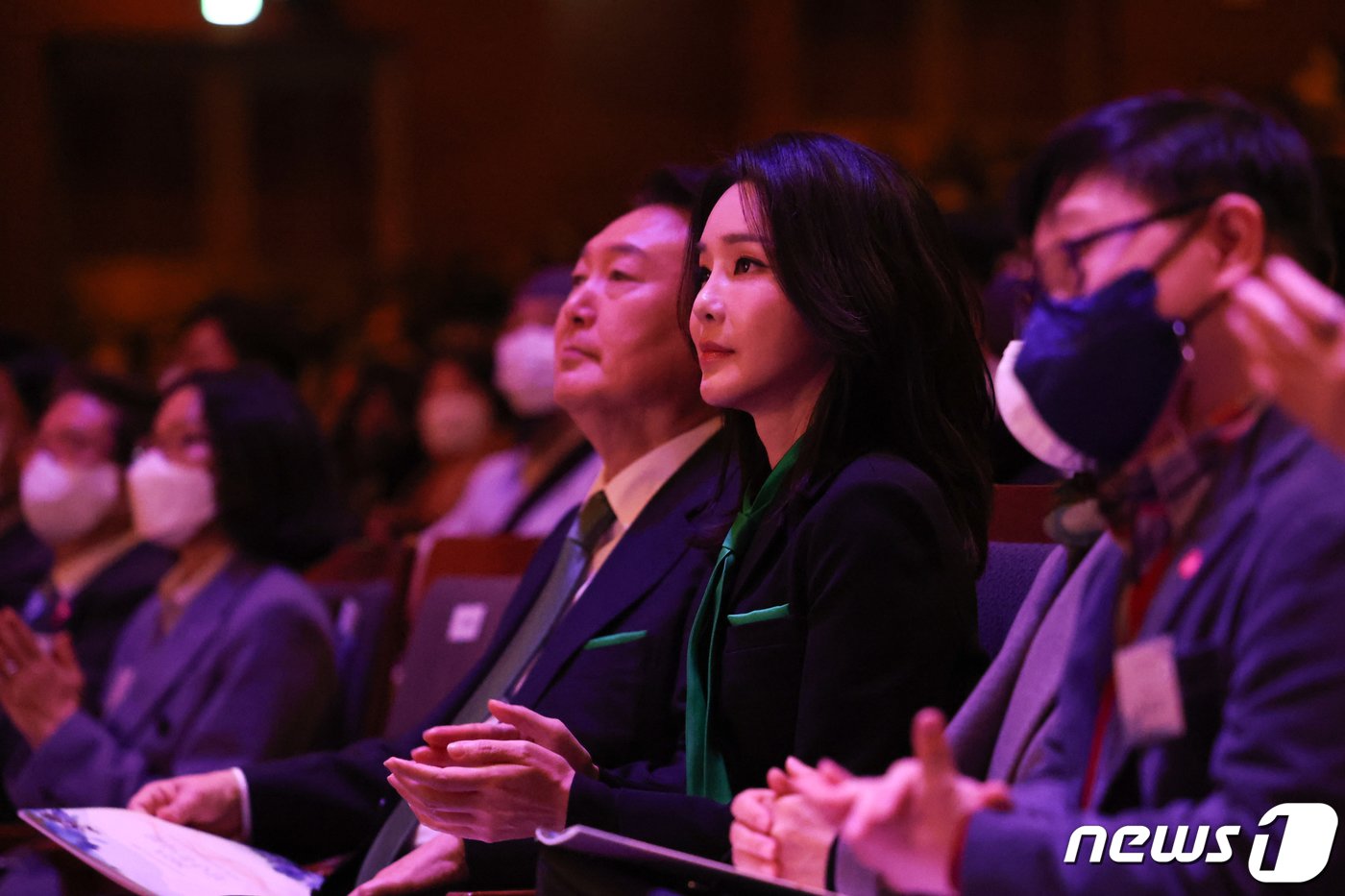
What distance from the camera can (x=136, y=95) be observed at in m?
8.99

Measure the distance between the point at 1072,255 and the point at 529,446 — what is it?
9.81 feet

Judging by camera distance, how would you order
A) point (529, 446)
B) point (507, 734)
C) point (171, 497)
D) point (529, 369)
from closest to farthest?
point (507, 734) → point (171, 497) → point (529, 369) → point (529, 446)

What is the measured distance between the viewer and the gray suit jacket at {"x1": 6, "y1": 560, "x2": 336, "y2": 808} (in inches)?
99.0

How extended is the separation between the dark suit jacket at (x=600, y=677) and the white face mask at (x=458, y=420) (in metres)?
2.62

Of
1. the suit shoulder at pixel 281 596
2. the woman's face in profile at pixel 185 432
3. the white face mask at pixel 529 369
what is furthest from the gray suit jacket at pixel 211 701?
the white face mask at pixel 529 369

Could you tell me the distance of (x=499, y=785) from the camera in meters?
1.53

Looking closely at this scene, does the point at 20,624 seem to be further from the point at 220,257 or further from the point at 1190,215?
the point at 220,257

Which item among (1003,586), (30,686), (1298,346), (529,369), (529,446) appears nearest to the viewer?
(1298,346)

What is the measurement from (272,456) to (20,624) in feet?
1.78

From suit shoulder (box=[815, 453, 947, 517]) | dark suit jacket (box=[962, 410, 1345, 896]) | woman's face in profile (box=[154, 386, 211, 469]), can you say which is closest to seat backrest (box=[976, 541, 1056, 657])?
suit shoulder (box=[815, 453, 947, 517])

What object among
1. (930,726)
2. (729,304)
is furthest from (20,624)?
(930,726)

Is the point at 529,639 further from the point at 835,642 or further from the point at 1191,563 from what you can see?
the point at 1191,563

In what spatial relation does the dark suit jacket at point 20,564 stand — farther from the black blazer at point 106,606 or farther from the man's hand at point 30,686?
the man's hand at point 30,686

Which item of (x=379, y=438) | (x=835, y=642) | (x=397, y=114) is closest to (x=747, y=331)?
(x=835, y=642)
